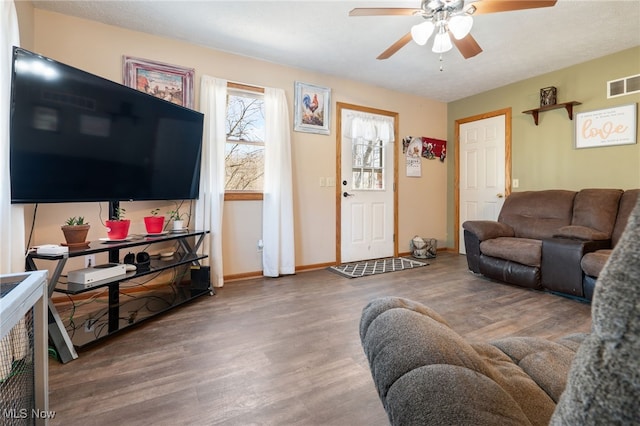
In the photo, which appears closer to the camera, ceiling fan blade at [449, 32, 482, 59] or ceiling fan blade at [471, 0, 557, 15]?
ceiling fan blade at [471, 0, 557, 15]

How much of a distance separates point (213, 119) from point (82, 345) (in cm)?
224

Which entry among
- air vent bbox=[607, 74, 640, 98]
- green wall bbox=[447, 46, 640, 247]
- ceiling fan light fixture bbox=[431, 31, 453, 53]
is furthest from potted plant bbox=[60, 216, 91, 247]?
air vent bbox=[607, 74, 640, 98]

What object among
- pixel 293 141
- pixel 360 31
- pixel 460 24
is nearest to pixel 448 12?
pixel 460 24

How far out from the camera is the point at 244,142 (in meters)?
3.38

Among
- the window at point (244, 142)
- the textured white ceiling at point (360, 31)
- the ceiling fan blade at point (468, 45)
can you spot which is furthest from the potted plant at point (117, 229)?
the ceiling fan blade at point (468, 45)

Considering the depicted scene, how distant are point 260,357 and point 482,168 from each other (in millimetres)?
4356

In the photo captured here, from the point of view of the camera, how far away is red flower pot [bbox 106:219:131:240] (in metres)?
2.21

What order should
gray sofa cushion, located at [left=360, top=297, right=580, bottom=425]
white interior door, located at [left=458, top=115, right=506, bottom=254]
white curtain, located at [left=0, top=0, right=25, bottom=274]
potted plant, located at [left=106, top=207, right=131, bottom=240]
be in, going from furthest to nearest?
1. white interior door, located at [left=458, top=115, right=506, bottom=254]
2. potted plant, located at [left=106, top=207, right=131, bottom=240]
3. white curtain, located at [left=0, top=0, right=25, bottom=274]
4. gray sofa cushion, located at [left=360, top=297, right=580, bottom=425]

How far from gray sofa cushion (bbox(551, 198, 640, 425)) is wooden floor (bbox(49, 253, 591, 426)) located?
121cm

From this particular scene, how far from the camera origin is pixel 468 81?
4.07m

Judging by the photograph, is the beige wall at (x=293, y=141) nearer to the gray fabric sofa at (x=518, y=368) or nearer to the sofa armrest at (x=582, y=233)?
the sofa armrest at (x=582, y=233)

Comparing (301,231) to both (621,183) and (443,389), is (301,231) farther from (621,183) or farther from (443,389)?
(621,183)

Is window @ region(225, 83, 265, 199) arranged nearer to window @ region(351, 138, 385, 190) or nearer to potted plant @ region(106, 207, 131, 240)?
potted plant @ region(106, 207, 131, 240)

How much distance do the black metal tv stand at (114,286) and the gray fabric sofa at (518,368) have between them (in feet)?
6.25
